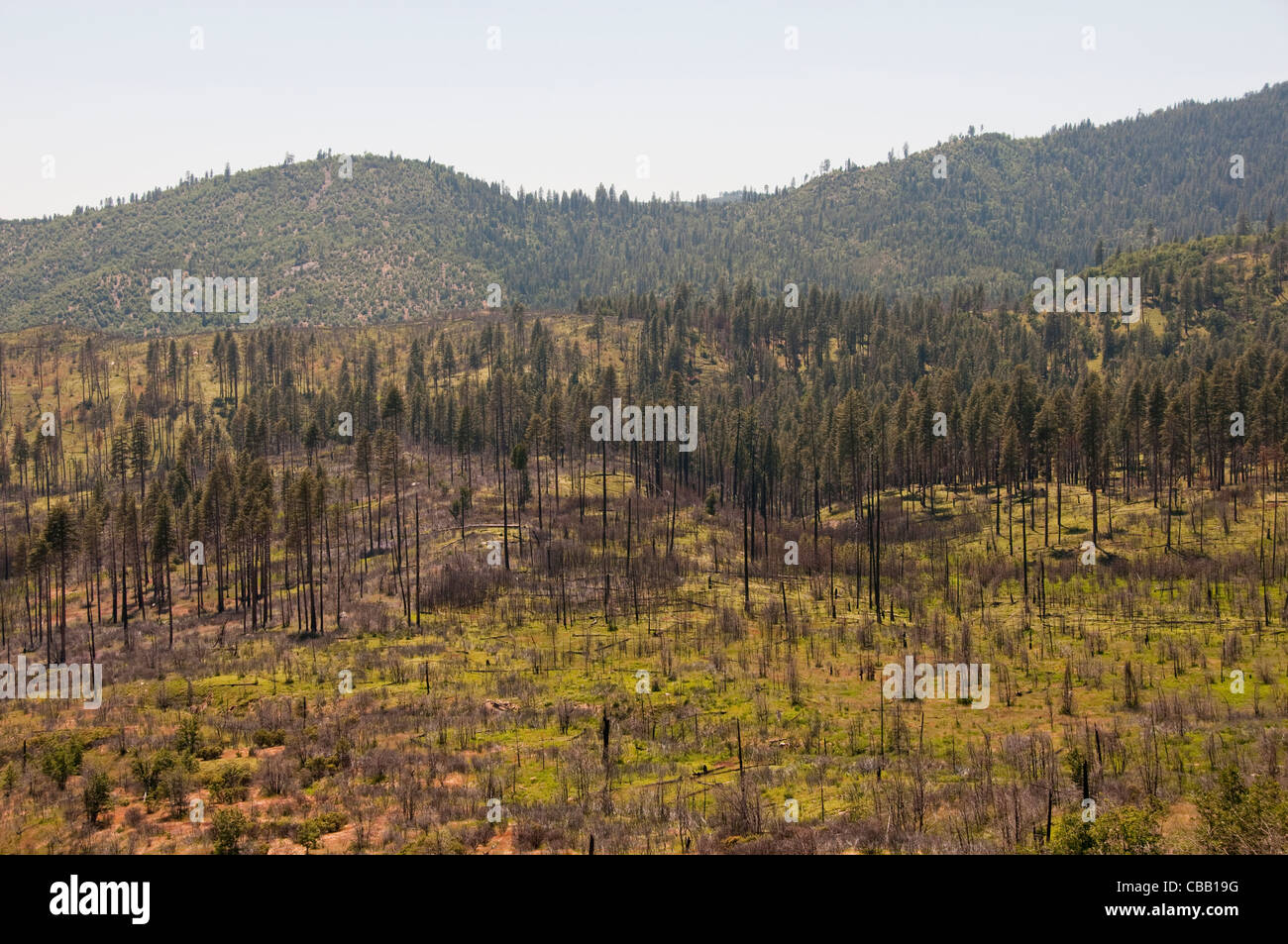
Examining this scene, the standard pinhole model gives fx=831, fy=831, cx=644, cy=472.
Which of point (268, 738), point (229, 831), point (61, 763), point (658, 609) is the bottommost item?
point (658, 609)

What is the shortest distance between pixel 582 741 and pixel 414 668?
1870 cm

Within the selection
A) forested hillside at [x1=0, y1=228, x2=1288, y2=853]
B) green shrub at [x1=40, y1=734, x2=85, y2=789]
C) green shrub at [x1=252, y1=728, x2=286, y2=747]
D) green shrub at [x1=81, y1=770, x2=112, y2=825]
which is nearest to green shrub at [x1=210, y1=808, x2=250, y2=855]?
forested hillside at [x1=0, y1=228, x2=1288, y2=853]

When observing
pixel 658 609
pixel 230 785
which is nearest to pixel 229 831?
pixel 230 785

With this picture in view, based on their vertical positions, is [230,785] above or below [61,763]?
below

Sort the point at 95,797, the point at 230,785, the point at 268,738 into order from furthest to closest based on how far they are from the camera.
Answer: the point at 268,738
the point at 230,785
the point at 95,797

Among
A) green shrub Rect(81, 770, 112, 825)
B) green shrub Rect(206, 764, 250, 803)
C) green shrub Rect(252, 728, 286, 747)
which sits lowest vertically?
green shrub Rect(252, 728, 286, 747)

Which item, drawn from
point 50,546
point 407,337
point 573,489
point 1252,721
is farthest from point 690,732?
point 407,337

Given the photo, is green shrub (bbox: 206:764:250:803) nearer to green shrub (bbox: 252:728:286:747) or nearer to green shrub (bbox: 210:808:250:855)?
green shrub (bbox: 210:808:250:855)

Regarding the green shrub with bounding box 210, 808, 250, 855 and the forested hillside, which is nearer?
the green shrub with bounding box 210, 808, 250, 855

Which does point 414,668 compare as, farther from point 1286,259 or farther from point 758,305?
point 1286,259

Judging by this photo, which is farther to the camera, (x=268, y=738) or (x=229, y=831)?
(x=268, y=738)

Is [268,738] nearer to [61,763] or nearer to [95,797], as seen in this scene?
[61,763]

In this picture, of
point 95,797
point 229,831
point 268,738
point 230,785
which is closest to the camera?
point 229,831

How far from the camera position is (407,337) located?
633 feet
